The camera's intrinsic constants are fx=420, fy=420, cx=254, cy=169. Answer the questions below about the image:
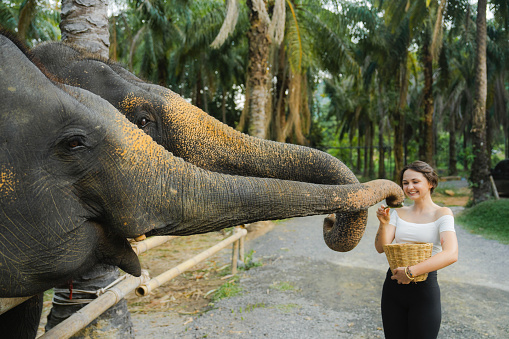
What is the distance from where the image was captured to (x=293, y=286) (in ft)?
18.0

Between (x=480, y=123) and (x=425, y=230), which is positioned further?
(x=480, y=123)

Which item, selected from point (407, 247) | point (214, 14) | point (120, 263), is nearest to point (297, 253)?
point (407, 247)

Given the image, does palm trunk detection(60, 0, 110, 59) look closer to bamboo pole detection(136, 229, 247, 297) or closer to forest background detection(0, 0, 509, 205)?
bamboo pole detection(136, 229, 247, 297)

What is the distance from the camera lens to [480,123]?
461 inches

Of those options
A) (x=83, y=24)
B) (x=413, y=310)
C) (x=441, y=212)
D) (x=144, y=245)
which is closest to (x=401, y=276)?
(x=413, y=310)

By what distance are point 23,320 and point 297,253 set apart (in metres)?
5.25

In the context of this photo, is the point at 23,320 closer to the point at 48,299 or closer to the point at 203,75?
the point at 48,299

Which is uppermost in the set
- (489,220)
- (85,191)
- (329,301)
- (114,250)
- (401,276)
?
(85,191)

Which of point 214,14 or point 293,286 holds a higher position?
point 214,14

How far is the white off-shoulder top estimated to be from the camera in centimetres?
249

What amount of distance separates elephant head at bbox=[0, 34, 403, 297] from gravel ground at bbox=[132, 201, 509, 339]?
9.38 ft

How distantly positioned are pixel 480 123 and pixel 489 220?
3.45m

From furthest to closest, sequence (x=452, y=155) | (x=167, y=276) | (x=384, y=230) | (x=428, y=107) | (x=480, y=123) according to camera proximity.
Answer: (x=452, y=155) → (x=428, y=107) → (x=480, y=123) → (x=167, y=276) → (x=384, y=230)

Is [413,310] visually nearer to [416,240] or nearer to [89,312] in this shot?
[416,240]
